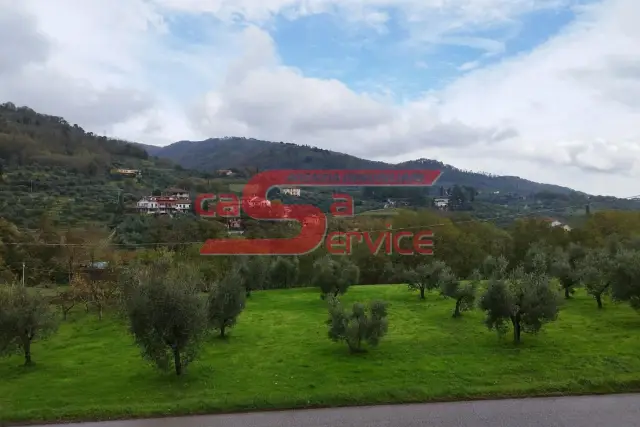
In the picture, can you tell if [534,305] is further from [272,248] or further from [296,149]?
[296,149]

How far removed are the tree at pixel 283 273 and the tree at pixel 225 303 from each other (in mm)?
23036

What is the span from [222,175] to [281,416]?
98019 millimetres

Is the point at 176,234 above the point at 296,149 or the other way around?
the other way around

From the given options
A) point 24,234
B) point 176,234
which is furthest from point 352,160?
point 24,234

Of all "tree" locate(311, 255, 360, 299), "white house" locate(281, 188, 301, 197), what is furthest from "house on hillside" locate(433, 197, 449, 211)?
"tree" locate(311, 255, 360, 299)

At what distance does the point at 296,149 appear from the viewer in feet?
440

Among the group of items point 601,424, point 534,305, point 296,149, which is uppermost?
point 296,149

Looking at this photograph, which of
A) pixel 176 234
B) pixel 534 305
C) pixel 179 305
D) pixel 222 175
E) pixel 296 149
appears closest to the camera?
pixel 179 305

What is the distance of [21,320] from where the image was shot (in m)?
21.5

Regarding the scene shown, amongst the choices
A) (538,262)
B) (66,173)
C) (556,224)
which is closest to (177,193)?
(66,173)

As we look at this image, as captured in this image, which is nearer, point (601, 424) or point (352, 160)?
point (601, 424)

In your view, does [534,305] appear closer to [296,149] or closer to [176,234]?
[176,234]

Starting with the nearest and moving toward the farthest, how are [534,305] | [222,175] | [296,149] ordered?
[534,305] < [222,175] < [296,149]

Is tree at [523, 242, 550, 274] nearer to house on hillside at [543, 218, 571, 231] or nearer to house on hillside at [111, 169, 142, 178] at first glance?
house on hillside at [543, 218, 571, 231]
